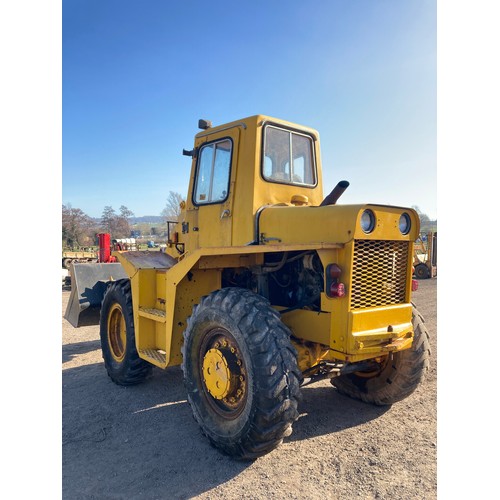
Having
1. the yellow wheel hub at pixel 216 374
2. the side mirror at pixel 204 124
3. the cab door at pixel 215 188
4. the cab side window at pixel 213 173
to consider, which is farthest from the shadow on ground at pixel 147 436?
the side mirror at pixel 204 124

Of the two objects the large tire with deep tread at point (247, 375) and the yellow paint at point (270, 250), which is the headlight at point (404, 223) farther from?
the large tire with deep tread at point (247, 375)

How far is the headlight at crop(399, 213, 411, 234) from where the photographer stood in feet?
12.2

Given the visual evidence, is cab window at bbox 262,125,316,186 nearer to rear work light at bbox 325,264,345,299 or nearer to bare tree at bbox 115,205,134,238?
rear work light at bbox 325,264,345,299

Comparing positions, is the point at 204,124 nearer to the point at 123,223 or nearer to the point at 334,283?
the point at 334,283

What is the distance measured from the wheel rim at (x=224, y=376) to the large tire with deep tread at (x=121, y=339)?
68.3 inches

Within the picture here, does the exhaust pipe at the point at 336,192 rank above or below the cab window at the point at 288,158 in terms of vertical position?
below

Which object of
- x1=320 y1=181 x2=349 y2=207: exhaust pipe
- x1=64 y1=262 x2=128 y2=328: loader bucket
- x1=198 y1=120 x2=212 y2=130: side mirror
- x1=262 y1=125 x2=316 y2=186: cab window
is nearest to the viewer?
x1=320 y1=181 x2=349 y2=207: exhaust pipe

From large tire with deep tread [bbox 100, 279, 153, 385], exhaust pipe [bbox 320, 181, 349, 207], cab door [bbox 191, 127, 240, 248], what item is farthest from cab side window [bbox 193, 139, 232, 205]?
large tire with deep tread [bbox 100, 279, 153, 385]

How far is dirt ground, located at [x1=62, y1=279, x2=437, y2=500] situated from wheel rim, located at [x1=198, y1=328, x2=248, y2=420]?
0.40 metres

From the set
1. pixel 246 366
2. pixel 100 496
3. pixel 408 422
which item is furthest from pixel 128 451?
pixel 408 422

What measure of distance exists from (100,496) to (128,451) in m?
0.63

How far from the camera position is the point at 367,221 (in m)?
3.45

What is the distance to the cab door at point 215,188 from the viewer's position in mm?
4461
